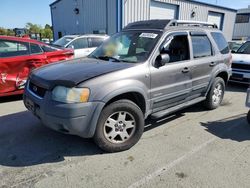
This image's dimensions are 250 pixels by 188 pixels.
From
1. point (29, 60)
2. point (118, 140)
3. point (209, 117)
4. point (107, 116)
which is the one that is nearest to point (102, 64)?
point (107, 116)

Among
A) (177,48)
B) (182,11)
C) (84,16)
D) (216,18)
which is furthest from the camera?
(216,18)

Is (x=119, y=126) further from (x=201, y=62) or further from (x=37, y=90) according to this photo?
(x=201, y=62)

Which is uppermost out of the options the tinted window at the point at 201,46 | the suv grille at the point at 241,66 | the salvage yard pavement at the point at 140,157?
the tinted window at the point at 201,46

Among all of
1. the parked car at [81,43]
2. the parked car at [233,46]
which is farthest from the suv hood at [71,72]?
the parked car at [233,46]

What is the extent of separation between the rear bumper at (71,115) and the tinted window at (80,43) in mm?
6411

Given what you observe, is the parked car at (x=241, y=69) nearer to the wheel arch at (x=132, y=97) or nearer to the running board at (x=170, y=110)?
the running board at (x=170, y=110)

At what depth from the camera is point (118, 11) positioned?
1357 cm

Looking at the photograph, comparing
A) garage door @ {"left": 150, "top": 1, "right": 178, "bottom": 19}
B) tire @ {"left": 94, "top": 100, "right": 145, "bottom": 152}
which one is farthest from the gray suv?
garage door @ {"left": 150, "top": 1, "right": 178, "bottom": 19}

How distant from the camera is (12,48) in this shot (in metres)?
5.64

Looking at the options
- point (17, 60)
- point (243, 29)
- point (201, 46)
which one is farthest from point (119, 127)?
point (243, 29)

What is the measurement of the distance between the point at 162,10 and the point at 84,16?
5.79m

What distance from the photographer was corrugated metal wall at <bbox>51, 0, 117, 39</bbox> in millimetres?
14523

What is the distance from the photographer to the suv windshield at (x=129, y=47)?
3701 mm

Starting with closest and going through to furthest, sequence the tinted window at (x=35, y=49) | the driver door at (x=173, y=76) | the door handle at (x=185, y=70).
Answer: the driver door at (x=173, y=76) → the door handle at (x=185, y=70) → the tinted window at (x=35, y=49)
